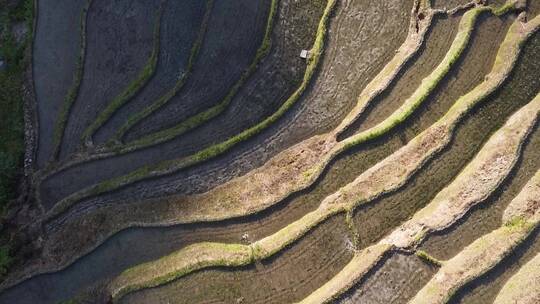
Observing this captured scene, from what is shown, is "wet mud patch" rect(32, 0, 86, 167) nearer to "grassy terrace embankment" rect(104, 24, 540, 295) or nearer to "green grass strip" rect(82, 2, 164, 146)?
"green grass strip" rect(82, 2, 164, 146)

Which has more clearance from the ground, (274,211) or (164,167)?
(164,167)

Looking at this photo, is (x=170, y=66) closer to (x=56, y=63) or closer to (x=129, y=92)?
(x=129, y=92)

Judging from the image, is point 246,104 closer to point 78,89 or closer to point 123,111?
point 123,111

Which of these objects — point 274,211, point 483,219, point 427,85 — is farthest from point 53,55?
point 483,219

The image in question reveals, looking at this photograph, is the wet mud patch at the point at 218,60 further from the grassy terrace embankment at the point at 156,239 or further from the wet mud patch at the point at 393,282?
Result: the wet mud patch at the point at 393,282

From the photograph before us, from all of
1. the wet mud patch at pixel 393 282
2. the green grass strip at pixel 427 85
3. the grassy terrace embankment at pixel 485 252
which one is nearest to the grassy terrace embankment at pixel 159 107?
the green grass strip at pixel 427 85

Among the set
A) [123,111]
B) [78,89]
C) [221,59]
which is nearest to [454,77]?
[221,59]
